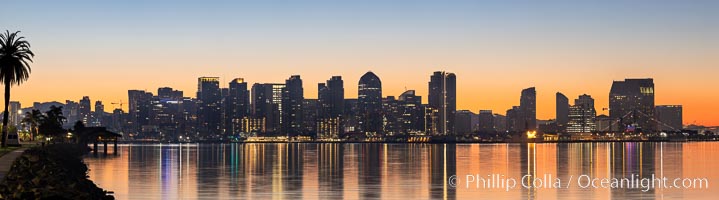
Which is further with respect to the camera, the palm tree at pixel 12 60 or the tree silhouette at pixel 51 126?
the tree silhouette at pixel 51 126

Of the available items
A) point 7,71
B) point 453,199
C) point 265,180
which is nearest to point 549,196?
point 453,199

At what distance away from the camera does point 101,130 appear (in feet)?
557

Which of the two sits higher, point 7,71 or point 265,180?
point 7,71

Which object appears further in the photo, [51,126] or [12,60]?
[51,126]

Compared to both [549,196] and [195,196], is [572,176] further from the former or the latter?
[195,196]

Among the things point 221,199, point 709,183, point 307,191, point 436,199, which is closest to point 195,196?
point 221,199

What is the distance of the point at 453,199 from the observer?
4756cm

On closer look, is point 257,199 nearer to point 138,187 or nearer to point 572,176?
point 138,187

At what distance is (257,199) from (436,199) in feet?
27.6

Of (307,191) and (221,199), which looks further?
(307,191)

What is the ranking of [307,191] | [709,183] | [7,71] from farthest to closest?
[7,71] → [709,183] → [307,191]

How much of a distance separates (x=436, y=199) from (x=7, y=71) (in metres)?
48.9

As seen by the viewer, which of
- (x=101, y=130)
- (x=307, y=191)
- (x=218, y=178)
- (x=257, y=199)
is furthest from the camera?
(x=101, y=130)

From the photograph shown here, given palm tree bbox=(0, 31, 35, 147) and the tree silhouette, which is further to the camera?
the tree silhouette
